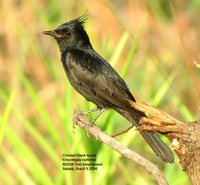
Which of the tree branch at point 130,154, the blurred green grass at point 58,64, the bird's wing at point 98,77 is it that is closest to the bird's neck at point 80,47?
the bird's wing at point 98,77

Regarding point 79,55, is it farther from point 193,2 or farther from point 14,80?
point 193,2

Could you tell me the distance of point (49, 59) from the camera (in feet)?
27.2

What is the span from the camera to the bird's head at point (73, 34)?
569cm

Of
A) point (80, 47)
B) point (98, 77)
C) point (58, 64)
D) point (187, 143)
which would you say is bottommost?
point (187, 143)

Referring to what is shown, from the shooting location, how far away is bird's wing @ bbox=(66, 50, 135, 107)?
504 cm

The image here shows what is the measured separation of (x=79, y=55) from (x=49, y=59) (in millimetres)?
2830

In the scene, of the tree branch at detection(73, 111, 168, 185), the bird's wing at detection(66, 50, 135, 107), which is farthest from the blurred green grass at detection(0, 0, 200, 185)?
the tree branch at detection(73, 111, 168, 185)

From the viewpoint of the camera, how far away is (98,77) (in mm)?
5180

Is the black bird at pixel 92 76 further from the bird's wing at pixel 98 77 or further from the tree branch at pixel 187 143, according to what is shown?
the tree branch at pixel 187 143

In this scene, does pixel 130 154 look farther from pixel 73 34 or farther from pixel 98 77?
pixel 73 34

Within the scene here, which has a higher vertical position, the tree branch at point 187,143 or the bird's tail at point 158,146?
the bird's tail at point 158,146

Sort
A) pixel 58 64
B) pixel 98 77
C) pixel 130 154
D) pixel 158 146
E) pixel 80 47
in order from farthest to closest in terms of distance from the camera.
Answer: pixel 58 64
pixel 80 47
pixel 98 77
pixel 158 146
pixel 130 154

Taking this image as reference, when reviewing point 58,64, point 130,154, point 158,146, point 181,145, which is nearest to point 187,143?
point 181,145

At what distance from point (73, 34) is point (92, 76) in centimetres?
59
